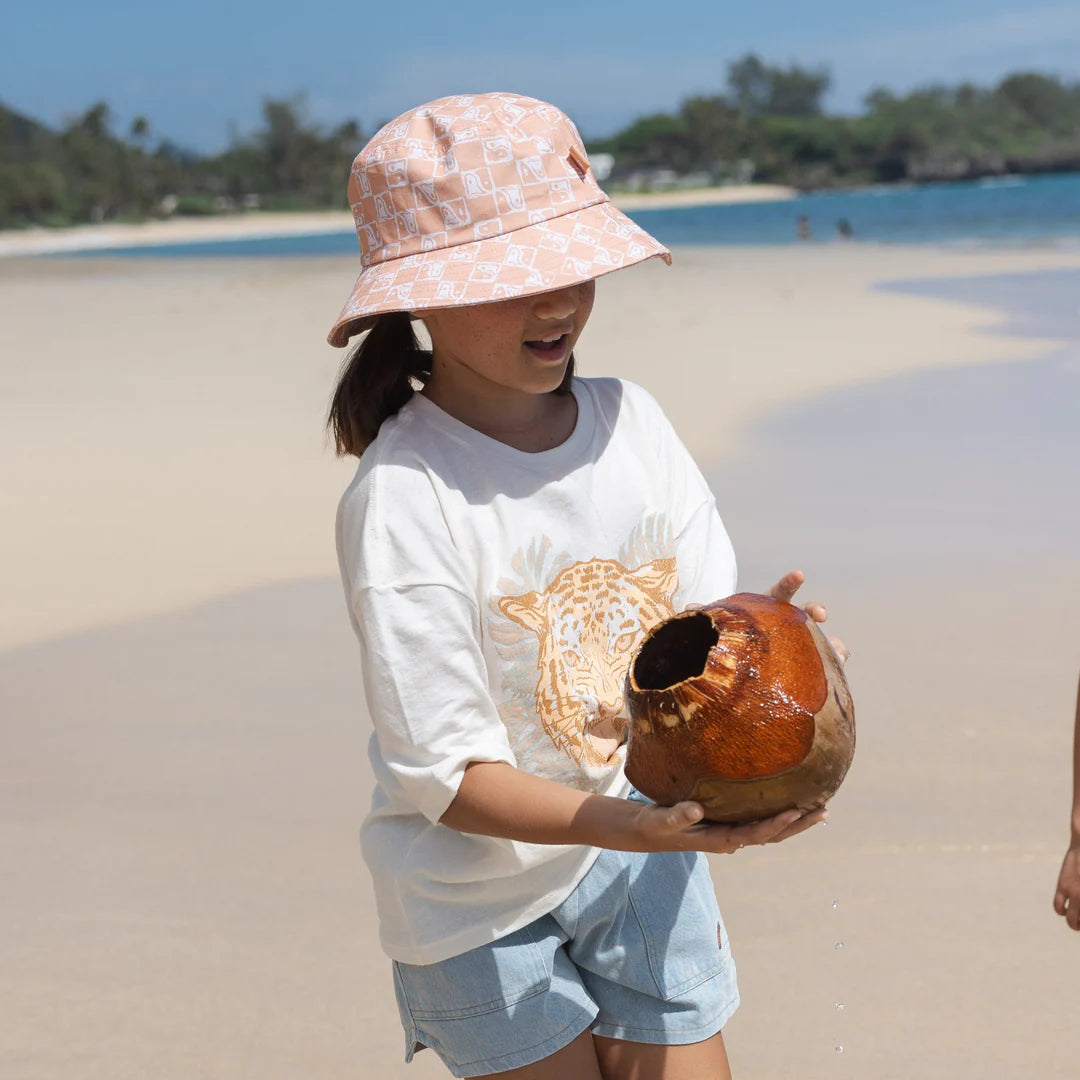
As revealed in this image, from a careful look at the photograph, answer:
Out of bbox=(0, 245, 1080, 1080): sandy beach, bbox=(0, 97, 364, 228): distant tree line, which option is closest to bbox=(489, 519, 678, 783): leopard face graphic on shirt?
bbox=(0, 245, 1080, 1080): sandy beach

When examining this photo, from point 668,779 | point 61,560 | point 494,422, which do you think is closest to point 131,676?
point 61,560

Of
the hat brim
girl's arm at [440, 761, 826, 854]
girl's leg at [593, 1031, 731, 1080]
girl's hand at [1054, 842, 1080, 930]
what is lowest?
girl's leg at [593, 1031, 731, 1080]

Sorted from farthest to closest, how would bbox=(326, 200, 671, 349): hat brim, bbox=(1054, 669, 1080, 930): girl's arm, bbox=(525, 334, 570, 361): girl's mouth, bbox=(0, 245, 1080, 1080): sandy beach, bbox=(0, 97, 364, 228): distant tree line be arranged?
bbox=(0, 97, 364, 228): distant tree line → bbox=(0, 245, 1080, 1080): sandy beach → bbox=(1054, 669, 1080, 930): girl's arm → bbox=(525, 334, 570, 361): girl's mouth → bbox=(326, 200, 671, 349): hat brim

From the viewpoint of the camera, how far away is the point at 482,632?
1.90 m

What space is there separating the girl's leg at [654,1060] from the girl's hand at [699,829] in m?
0.54

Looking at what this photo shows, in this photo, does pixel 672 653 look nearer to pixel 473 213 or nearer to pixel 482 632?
pixel 482 632

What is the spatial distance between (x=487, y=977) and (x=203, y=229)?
77.2 m

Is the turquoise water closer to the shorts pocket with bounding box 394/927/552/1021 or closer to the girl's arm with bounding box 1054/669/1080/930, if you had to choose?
the girl's arm with bounding box 1054/669/1080/930

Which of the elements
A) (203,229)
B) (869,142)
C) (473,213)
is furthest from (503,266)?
(869,142)

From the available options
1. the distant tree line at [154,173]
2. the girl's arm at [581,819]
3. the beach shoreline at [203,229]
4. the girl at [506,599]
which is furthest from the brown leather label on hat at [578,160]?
→ the distant tree line at [154,173]

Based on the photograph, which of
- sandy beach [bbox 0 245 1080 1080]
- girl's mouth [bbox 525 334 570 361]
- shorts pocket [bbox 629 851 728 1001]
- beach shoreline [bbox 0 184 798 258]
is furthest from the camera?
beach shoreline [bbox 0 184 798 258]

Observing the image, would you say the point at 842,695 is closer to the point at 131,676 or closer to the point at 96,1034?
the point at 96,1034

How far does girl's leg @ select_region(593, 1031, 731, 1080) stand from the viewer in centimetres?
204

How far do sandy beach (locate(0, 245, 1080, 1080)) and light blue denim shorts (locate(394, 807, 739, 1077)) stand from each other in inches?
39.1
